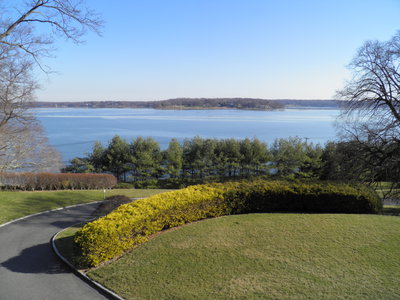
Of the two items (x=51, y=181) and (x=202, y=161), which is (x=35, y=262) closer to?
(x=51, y=181)

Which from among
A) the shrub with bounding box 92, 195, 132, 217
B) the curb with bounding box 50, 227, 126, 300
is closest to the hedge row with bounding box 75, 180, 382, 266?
the curb with bounding box 50, 227, 126, 300

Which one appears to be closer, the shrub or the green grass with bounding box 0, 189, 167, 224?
the shrub

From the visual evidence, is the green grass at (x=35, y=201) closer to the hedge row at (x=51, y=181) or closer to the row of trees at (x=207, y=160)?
the hedge row at (x=51, y=181)

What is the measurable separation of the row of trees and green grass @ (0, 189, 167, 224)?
37.9ft

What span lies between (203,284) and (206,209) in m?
4.86

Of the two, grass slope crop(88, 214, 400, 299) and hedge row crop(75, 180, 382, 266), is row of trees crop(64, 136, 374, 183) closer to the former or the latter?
hedge row crop(75, 180, 382, 266)

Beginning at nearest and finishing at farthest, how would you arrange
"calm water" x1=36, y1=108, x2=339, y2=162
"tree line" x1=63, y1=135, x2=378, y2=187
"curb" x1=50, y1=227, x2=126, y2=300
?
"curb" x1=50, y1=227, x2=126, y2=300 → "tree line" x1=63, y1=135, x2=378, y2=187 → "calm water" x1=36, y1=108, x2=339, y2=162

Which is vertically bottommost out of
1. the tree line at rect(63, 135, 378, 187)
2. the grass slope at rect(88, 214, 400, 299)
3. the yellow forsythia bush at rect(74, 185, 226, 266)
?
the tree line at rect(63, 135, 378, 187)

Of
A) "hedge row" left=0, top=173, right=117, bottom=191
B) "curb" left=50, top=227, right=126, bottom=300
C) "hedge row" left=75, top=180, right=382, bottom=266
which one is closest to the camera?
"curb" left=50, top=227, right=126, bottom=300

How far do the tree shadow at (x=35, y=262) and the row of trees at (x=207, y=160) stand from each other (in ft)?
67.5

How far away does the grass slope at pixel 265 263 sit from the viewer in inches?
256

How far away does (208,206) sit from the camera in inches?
460

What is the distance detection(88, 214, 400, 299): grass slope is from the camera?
6.50 meters

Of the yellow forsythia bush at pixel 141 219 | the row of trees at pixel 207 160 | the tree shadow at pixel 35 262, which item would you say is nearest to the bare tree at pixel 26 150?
the row of trees at pixel 207 160
